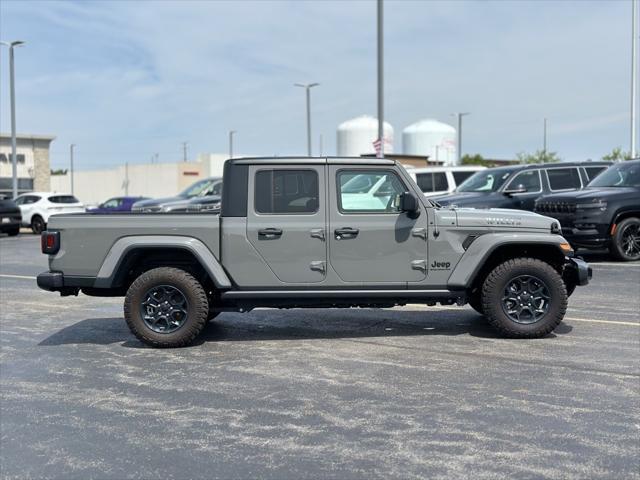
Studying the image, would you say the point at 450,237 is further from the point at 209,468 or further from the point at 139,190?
the point at 139,190

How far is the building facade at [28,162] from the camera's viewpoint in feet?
168

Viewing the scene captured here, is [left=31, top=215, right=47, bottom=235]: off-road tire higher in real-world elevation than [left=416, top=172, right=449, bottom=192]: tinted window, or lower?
lower

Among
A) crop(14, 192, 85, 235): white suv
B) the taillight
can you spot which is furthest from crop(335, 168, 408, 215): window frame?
crop(14, 192, 85, 235): white suv

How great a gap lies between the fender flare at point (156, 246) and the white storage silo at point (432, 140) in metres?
66.0

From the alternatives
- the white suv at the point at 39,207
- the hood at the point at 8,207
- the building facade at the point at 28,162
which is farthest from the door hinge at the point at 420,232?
the building facade at the point at 28,162

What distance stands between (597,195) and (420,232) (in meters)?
7.30

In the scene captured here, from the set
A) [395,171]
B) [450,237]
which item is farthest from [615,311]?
[395,171]

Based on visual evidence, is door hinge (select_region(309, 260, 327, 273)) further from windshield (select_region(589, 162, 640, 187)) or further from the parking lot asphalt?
windshield (select_region(589, 162, 640, 187))

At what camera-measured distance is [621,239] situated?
42.7 ft

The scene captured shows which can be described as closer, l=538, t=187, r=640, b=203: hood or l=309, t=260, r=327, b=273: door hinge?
l=309, t=260, r=327, b=273: door hinge

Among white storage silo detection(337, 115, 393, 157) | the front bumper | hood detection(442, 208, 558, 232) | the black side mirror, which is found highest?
white storage silo detection(337, 115, 393, 157)

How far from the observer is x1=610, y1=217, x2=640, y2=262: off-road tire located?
42.4ft

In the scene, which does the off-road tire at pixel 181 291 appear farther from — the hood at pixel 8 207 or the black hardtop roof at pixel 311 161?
the hood at pixel 8 207

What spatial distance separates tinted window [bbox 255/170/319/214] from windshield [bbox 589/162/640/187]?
8.71 meters
